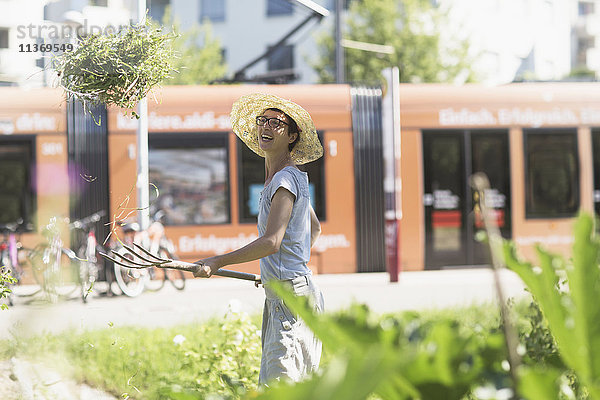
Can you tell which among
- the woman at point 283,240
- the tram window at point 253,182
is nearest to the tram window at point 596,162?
the tram window at point 253,182

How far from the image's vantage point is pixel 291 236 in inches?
119

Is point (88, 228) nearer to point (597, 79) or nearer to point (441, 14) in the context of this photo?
point (597, 79)

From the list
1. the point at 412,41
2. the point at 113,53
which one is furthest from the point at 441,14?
the point at 113,53

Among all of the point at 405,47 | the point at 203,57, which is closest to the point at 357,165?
the point at 405,47

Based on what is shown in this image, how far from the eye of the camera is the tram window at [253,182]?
39.0 ft

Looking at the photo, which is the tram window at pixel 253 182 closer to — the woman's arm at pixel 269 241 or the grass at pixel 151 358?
the grass at pixel 151 358

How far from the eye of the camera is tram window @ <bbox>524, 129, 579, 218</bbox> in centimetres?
1248

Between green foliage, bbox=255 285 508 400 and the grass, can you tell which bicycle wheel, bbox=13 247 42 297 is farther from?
green foliage, bbox=255 285 508 400

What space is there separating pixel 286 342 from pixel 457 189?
9.74m

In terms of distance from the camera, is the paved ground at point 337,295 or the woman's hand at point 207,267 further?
the paved ground at point 337,295

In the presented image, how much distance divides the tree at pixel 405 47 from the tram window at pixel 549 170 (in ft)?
50.4

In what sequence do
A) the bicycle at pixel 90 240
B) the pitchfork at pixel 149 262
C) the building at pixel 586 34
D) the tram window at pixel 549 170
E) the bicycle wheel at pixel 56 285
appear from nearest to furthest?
the pitchfork at pixel 149 262, the bicycle wheel at pixel 56 285, the bicycle at pixel 90 240, the tram window at pixel 549 170, the building at pixel 586 34

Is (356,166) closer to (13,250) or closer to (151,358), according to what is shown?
(13,250)

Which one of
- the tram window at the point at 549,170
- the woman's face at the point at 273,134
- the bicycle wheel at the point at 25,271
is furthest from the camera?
the tram window at the point at 549,170
